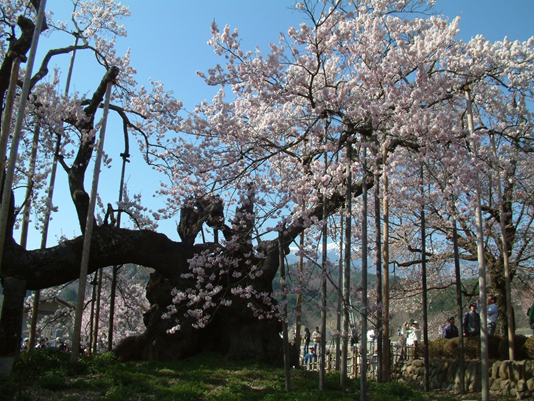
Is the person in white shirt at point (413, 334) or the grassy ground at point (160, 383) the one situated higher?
the person in white shirt at point (413, 334)

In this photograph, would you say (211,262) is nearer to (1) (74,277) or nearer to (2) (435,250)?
(1) (74,277)

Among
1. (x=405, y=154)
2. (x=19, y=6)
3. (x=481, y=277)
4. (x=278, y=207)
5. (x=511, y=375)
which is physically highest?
(x=19, y=6)

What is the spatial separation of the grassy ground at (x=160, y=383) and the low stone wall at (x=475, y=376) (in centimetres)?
64

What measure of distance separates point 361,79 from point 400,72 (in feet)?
2.29

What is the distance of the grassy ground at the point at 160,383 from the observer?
264 inches

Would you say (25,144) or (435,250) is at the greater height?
(25,144)

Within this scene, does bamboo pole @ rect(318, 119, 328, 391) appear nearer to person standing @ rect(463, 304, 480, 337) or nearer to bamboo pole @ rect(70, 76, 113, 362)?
bamboo pole @ rect(70, 76, 113, 362)

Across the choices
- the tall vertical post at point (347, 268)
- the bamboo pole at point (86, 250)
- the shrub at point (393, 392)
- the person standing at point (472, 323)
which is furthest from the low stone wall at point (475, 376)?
the bamboo pole at point (86, 250)

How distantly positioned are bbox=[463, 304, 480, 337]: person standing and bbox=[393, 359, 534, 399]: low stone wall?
3.72ft

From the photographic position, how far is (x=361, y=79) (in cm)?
809

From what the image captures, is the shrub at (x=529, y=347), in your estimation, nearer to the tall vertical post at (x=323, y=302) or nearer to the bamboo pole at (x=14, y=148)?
the tall vertical post at (x=323, y=302)

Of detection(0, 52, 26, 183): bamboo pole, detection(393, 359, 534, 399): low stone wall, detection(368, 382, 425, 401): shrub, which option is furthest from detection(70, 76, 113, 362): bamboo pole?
detection(393, 359, 534, 399): low stone wall

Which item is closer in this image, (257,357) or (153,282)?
(257,357)

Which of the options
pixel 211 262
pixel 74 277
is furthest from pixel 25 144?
pixel 211 262
